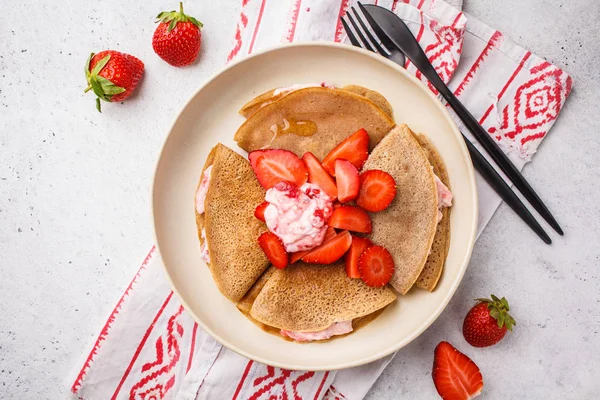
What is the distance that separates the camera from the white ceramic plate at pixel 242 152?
1.77 meters

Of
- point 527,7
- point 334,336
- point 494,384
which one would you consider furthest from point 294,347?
point 527,7

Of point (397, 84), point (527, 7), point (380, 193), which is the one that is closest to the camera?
point (380, 193)

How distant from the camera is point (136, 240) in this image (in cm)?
200

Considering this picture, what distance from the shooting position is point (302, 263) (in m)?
1.82

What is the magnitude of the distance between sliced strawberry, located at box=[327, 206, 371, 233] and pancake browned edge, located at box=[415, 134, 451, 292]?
0.27 m

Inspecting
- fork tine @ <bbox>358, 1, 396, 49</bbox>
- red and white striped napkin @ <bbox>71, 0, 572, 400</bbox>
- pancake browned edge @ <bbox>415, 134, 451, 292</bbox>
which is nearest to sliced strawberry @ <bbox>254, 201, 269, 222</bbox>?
red and white striped napkin @ <bbox>71, 0, 572, 400</bbox>

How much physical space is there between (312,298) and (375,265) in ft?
0.86

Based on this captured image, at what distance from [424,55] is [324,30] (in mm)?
385

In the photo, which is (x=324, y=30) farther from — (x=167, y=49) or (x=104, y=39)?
(x=104, y=39)

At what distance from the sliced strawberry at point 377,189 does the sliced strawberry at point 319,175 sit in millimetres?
97

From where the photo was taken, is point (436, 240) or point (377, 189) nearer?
point (377, 189)

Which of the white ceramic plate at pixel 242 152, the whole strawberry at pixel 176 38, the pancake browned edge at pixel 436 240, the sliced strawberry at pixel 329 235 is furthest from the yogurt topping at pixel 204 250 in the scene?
the pancake browned edge at pixel 436 240

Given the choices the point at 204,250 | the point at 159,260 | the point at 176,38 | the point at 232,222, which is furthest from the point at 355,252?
the point at 176,38

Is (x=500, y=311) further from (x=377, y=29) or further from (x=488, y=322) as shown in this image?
(x=377, y=29)
